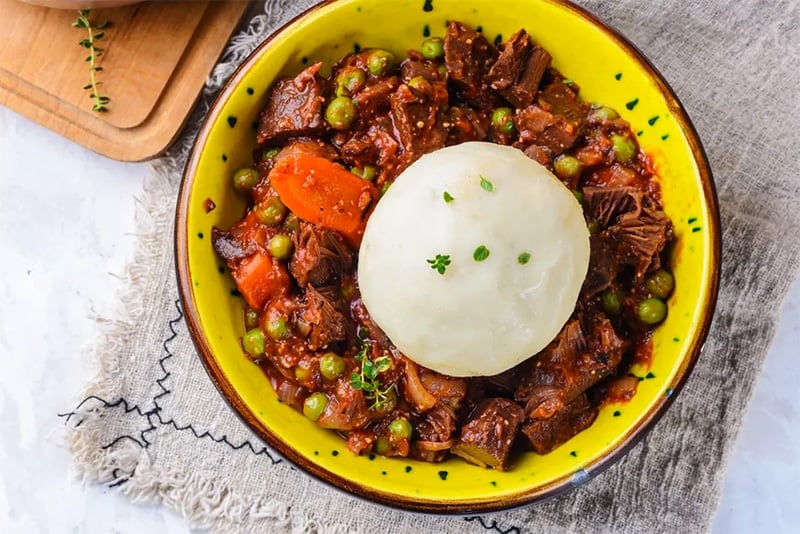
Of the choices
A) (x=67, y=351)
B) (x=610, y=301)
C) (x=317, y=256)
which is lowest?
(x=67, y=351)

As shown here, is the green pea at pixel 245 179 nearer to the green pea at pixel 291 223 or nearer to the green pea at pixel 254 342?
the green pea at pixel 291 223

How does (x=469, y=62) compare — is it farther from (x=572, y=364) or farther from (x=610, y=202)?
(x=572, y=364)

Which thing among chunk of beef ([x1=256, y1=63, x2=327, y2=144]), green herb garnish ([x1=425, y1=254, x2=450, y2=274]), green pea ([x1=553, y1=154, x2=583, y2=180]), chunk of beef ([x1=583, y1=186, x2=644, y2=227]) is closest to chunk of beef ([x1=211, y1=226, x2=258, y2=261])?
chunk of beef ([x1=256, y1=63, x2=327, y2=144])

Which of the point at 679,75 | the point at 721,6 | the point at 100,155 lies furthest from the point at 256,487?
the point at 721,6

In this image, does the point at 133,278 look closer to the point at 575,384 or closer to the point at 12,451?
the point at 12,451

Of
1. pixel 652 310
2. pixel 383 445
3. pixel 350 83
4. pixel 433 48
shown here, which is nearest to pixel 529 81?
pixel 433 48

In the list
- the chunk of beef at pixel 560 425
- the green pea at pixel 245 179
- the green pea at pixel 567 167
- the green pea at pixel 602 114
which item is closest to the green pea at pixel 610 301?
the chunk of beef at pixel 560 425
